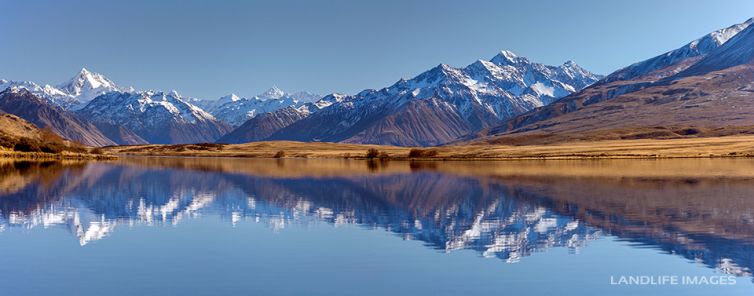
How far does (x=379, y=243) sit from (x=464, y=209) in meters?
18.2

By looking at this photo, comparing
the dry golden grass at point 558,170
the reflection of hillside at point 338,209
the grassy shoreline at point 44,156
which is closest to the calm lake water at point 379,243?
the reflection of hillside at point 338,209

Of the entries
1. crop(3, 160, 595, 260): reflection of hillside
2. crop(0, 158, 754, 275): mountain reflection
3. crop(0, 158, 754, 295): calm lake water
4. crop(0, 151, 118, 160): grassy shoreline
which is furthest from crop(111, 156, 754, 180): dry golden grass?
crop(0, 151, 118, 160): grassy shoreline

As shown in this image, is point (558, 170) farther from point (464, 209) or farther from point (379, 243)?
point (379, 243)

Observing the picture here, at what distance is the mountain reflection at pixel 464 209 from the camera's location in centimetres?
3569

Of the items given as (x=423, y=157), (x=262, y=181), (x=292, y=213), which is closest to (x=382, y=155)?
(x=423, y=157)

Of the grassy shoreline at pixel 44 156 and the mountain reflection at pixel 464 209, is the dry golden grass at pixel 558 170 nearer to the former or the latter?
the mountain reflection at pixel 464 209

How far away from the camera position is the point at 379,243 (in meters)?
35.1

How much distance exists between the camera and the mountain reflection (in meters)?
35.7

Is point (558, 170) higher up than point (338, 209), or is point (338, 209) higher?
point (558, 170)

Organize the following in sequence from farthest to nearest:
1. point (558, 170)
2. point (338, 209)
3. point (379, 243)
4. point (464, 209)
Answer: point (558, 170), point (338, 209), point (464, 209), point (379, 243)

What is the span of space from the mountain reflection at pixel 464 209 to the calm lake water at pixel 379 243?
0.59 feet

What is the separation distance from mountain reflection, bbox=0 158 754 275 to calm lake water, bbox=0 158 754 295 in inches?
7.1

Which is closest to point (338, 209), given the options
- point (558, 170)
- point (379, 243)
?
point (379, 243)

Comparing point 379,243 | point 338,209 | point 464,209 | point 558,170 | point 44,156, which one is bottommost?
point 379,243
